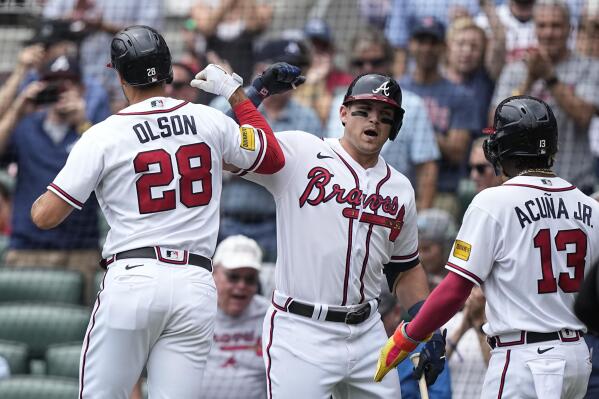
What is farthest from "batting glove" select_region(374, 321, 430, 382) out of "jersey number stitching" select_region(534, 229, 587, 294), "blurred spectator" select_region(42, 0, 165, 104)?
"blurred spectator" select_region(42, 0, 165, 104)

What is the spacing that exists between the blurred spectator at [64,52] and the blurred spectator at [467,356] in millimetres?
3020

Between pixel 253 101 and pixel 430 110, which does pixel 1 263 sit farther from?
pixel 253 101

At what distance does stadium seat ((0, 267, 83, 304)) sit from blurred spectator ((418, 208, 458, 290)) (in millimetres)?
2059

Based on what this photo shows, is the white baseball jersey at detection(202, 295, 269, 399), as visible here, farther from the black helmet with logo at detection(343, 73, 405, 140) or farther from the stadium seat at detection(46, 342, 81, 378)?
the black helmet with logo at detection(343, 73, 405, 140)

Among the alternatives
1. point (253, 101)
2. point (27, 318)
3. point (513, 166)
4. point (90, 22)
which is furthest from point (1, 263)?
point (513, 166)

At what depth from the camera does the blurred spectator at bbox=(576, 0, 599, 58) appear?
7332 mm

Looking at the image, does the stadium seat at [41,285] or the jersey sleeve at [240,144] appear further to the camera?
the stadium seat at [41,285]

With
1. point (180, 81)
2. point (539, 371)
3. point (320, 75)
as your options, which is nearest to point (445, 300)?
point (539, 371)

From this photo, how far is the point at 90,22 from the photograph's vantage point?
332 inches

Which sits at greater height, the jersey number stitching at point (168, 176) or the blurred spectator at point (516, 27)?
the blurred spectator at point (516, 27)

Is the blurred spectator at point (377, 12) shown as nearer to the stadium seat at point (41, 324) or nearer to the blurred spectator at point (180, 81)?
the blurred spectator at point (180, 81)

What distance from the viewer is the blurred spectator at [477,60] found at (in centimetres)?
755

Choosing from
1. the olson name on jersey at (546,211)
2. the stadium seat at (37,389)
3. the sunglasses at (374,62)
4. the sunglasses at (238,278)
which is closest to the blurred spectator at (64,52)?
the sunglasses at (374,62)

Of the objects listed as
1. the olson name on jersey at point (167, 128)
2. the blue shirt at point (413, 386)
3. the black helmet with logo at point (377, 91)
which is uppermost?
the black helmet with logo at point (377, 91)
